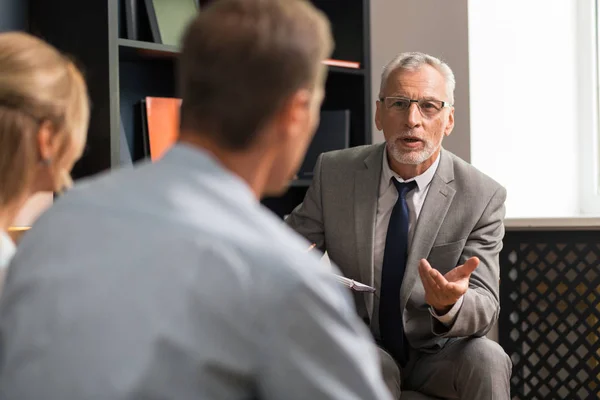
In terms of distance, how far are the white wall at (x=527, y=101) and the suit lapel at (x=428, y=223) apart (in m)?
0.74

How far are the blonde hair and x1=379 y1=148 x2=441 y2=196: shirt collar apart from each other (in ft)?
4.39

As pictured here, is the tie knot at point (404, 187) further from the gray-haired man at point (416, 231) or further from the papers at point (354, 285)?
the papers at point (354, 285)

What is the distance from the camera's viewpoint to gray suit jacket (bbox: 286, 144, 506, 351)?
2314 mm

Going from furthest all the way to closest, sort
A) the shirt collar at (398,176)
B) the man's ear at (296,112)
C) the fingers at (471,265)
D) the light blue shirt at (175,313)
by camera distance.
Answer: the shirt collar at (398,176) → the fingers at (471,265) → the man's ear at (296,112) → the light blue shirt at (175,313)

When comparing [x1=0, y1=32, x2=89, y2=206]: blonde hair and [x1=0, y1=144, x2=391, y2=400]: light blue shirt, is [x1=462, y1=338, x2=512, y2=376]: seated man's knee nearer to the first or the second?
[x1=0, y1=32, x2=89, y2=206]: blonde hair

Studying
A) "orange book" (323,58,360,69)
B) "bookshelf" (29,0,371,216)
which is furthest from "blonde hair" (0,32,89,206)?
"orange book" (323,58,360,69)

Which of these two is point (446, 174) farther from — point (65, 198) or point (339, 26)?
point (65, 198)

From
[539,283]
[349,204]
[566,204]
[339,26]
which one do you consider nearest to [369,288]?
[349,204]

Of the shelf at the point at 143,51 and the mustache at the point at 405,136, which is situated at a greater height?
the shelf at the point at 143,51

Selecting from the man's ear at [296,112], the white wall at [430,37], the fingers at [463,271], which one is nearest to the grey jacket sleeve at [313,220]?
the fingers at [463,271]

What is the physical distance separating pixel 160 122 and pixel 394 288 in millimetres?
879

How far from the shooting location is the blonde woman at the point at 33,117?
3.74 ft

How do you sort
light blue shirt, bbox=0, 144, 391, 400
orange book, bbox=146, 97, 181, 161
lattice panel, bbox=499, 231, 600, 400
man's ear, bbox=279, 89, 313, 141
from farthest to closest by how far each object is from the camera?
lattice panel, bbox=499, 231, 600, 400 < orange book, bbox=146, 97, 181, 161 < man's ear, bbox=279, 89, 313, 141 < light blue shirt, bbox=0, 144, 391, 400

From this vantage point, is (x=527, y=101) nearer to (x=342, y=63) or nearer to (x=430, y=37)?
(x=430, y=37)
